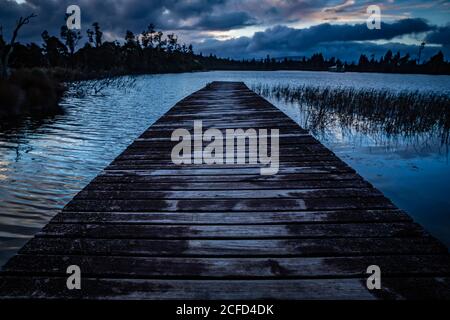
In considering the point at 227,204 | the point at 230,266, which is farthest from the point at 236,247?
the point at 227,204

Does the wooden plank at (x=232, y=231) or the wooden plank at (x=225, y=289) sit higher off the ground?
the wooden plank at (x=232, y=231)

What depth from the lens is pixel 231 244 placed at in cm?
197

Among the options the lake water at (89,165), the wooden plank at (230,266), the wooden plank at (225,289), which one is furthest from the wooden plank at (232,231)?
the lake water at (89,165)

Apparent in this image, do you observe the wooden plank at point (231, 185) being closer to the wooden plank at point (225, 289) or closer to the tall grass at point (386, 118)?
the wooden plank at point (225, 289)

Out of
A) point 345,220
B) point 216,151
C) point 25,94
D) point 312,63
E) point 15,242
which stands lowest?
point 15,242

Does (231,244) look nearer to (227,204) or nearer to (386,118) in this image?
(227,204)

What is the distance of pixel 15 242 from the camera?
10.6ft

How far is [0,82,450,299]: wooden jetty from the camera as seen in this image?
5.12 feet

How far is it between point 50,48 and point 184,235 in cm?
5218

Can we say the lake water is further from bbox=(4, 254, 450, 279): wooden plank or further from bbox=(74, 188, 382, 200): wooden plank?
bbox=(4, 254, 450, 279): wooden plank

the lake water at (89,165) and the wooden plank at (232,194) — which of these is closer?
the wooden plank at (232,194)

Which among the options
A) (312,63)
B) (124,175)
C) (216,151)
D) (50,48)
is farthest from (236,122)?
(312,63)

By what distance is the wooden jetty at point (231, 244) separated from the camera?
5.12ft
